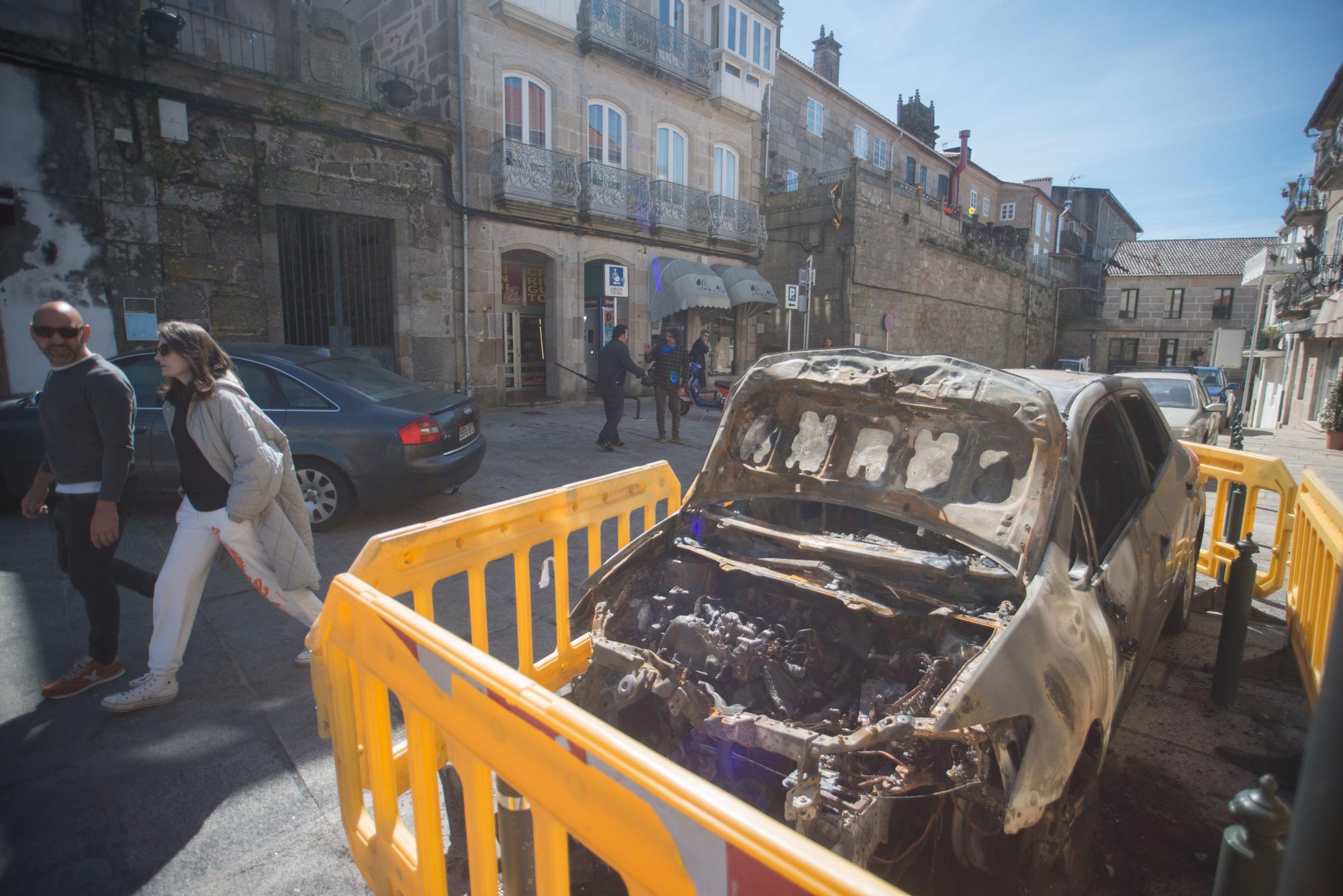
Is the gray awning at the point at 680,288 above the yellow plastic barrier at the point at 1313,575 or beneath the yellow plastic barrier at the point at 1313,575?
above

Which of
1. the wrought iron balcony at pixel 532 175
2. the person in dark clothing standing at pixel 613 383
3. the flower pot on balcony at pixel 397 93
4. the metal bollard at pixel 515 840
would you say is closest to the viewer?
the metal bollard at pixel 515 840

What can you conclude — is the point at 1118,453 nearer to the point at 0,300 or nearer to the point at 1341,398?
the point at 0,300

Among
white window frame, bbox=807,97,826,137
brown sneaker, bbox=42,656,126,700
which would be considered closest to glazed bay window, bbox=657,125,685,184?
white window frame, bbox=807,97,826,137

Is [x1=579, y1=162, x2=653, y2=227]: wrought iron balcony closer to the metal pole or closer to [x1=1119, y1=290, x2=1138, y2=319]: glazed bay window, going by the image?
the metal pole

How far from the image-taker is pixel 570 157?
1652cm

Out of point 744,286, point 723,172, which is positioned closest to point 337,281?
point 744,286

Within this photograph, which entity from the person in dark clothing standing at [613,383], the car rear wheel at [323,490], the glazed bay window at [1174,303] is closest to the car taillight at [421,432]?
the car rear wheel at [323,490]

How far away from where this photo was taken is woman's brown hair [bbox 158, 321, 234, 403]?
3070 millimetres

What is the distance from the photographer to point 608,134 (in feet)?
58.6

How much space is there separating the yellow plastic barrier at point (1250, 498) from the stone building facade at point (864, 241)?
18.7 meters

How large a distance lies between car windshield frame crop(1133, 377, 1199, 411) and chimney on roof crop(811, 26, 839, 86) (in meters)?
23.3

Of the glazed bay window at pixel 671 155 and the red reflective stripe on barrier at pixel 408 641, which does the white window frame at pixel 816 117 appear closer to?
the glazed bay window at pixel 671 155

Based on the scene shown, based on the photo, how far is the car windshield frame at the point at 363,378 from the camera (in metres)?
6.15

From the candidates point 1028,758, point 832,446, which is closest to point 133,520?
point 832,446
